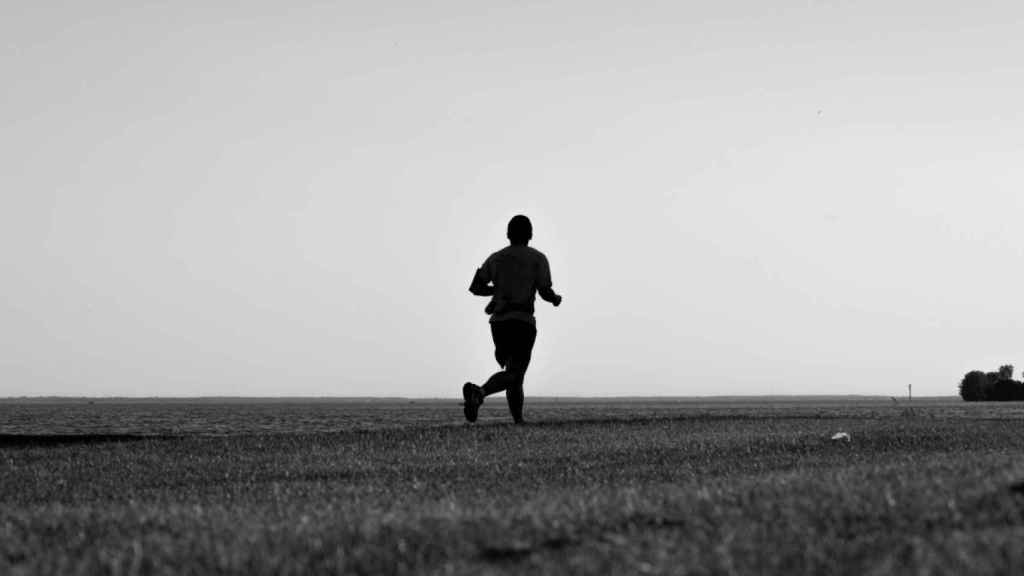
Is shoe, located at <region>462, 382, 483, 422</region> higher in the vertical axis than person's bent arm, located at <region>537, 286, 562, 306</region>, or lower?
lower

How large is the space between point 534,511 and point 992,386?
331 feet

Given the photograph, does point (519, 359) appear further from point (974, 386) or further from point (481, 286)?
point (974, 386)

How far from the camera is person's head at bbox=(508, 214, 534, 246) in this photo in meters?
19.3

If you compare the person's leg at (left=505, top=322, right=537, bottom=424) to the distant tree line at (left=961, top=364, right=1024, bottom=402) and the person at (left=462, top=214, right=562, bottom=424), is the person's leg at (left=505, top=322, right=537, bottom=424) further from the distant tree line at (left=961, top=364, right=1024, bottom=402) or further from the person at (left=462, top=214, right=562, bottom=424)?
the distant tree line at (left=961, top=364, right=1024, bottom=402)

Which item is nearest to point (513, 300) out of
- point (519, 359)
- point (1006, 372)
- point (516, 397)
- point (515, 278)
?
point (515, 278)

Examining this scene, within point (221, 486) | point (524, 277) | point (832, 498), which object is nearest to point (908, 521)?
point (832, 498)

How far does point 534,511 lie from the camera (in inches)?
276

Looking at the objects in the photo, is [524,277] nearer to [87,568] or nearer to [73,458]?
[73,458]

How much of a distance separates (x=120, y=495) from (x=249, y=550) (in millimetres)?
5273

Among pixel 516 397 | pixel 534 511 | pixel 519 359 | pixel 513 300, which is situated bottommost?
pixel 534 511

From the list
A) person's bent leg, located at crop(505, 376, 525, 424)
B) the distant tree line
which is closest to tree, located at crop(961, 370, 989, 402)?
the distant tree line

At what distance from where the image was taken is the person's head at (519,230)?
1928 cm

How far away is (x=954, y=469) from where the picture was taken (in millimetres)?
9008

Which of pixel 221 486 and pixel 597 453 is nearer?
pixel 221 486
